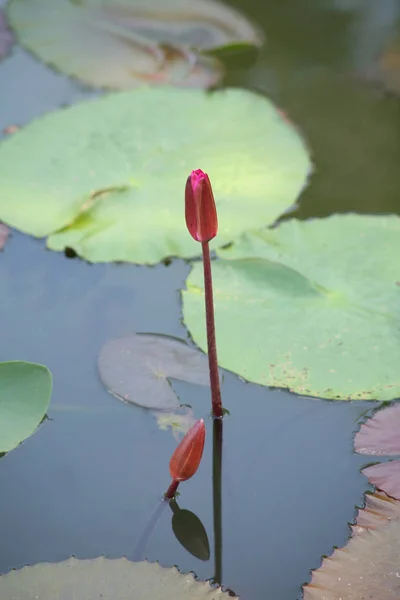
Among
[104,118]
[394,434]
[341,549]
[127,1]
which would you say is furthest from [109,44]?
[341,549]

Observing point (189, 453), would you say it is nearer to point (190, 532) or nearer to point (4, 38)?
point (190, 532)

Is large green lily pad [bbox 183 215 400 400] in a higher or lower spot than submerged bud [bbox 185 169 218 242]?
lower

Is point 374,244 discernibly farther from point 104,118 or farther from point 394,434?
point 104,118

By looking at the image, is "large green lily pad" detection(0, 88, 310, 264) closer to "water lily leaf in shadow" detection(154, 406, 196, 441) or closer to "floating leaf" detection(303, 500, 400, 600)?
"water lily leaf in shadow" detection(154, 406, 196, 441)

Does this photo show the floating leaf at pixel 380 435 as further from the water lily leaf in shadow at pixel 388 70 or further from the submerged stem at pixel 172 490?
the water lily leaf in shadow at pixel 388 70

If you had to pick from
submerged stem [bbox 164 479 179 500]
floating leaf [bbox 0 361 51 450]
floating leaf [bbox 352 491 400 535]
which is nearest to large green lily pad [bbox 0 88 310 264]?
floating leaf [bbox 0 361 51 450]

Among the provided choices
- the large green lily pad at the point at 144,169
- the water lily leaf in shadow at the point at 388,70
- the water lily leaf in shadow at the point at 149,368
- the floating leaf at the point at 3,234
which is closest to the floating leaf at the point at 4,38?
the large green lily pad at the point at 144,169
